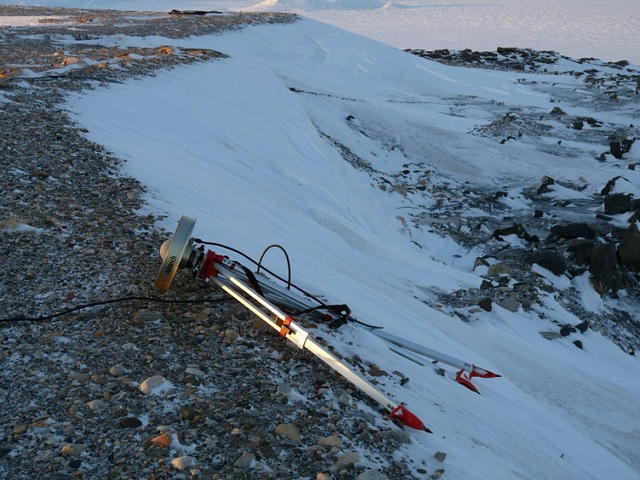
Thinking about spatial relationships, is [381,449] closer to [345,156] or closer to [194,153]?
[194,153]

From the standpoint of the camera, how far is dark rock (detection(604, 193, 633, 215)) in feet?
29.4

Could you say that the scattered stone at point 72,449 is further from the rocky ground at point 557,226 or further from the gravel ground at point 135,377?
the rocky ground at point 557,226

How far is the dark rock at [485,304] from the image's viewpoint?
600 cm

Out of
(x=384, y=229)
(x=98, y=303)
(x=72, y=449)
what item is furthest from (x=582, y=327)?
(x=72, y=449)

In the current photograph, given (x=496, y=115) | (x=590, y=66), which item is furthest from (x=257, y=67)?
(x=590, y=66)

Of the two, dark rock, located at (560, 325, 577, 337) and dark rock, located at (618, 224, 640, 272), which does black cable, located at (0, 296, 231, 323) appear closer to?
dark rock, located at (560, 325, 577, 337)

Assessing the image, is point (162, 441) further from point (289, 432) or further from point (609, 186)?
point (609, 186)

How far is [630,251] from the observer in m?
7.47

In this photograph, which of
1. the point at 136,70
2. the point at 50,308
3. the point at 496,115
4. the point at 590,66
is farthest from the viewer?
the point at 590,66

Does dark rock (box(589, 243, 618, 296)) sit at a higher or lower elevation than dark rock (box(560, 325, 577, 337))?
higher

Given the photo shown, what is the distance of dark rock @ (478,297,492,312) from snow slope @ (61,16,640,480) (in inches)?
3.7

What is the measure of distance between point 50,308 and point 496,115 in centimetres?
1309

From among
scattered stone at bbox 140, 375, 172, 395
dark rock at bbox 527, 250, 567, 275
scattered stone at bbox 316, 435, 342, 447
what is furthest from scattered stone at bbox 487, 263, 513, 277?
scattered stone at bbox 140, 375, 172, 395

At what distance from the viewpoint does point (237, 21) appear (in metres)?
19.0
